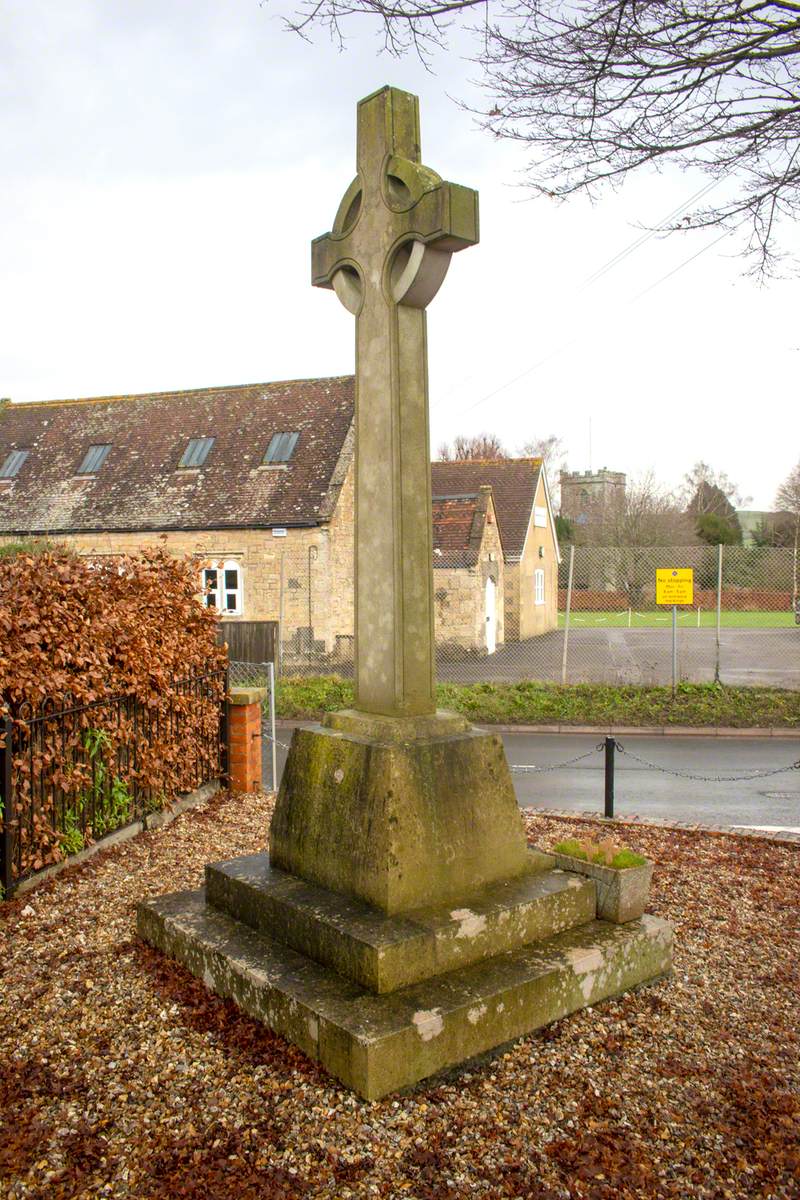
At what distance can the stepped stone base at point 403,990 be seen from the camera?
3.20 metres

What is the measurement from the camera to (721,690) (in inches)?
611

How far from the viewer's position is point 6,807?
503 cm

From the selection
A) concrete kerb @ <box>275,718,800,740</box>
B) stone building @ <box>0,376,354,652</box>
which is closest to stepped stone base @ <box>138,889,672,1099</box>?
concrete kerb @ <box>275,718,800,740</box>

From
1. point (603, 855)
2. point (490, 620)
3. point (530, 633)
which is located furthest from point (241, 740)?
point (530, 633)

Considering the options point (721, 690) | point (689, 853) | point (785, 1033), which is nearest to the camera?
point (785, 1033)

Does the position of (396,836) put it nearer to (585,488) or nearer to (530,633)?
(530,633)

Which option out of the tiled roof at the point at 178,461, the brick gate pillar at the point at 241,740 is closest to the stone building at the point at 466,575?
the tiled roof at the point at 178,461

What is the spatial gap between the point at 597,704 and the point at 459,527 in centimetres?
1142

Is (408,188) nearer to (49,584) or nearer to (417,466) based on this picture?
(417,466)

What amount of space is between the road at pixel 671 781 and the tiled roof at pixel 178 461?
10.3m

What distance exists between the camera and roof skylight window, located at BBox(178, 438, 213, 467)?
961 inches

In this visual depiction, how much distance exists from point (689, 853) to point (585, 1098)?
137 inches

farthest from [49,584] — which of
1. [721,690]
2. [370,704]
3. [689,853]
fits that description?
[721,690]

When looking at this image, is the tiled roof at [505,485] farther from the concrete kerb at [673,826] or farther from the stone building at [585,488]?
the stone building at [585,488]
